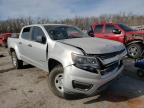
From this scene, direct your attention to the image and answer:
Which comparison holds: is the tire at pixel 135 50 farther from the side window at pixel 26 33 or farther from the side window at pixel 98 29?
the side window at pixel 26 33

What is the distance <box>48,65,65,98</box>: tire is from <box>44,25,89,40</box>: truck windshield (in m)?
0.96

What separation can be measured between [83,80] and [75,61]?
1.30ft

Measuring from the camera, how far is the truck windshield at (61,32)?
16.1 feet

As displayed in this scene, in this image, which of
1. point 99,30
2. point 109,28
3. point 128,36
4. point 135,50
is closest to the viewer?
point 135,50

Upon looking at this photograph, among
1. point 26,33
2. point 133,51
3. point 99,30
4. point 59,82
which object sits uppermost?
point 26,33

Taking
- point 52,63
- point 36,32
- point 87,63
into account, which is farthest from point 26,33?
point 87,63

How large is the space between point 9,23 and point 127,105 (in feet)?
105

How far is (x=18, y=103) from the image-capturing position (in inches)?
162

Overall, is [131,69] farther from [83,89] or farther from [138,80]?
[83,89]

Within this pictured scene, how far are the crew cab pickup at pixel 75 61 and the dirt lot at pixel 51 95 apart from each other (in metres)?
0.33

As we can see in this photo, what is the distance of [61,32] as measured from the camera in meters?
5.12

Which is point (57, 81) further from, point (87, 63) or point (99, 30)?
point (99, 30)

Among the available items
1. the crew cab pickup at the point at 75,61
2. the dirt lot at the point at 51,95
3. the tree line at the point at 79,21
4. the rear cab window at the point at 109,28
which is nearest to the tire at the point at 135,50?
the rear cab window at the point at 109,28

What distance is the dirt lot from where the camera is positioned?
13.0ft
